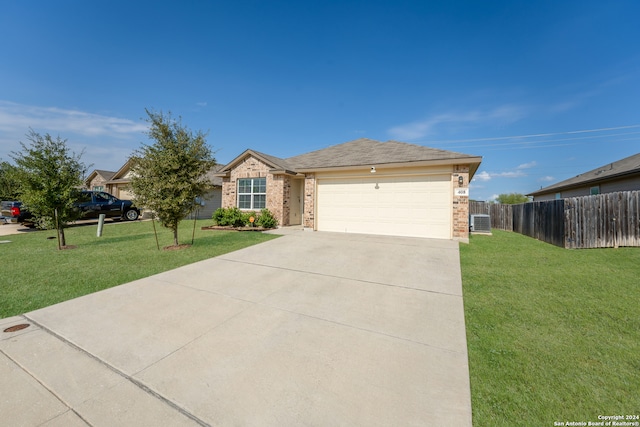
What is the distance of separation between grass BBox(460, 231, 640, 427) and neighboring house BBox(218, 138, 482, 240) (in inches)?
164

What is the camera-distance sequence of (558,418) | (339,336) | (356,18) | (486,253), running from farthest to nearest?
1. (356,18)
2. (486,253)
3. (339,336)
4. (558,418)

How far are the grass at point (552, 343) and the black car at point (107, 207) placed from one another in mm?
17502

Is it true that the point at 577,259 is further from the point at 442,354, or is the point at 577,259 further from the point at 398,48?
the point at 398,48

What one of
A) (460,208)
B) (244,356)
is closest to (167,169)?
(244,356)

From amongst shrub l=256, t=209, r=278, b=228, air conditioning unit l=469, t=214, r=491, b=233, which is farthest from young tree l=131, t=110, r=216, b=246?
air conditioning unit l=469, t=214, r=491, b=233

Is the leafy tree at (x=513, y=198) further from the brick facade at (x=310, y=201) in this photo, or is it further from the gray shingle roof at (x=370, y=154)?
the brick facade at (x=310, y=201)

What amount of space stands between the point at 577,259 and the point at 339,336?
7.57 m

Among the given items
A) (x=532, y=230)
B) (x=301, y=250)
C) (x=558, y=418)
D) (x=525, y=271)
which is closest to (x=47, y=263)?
(x=301, y=250)

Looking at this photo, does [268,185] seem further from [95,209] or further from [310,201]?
[95,209]

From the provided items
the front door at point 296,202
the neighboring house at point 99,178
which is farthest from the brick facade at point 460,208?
the neighboring house at point 99,178

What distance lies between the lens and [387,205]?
10.1m

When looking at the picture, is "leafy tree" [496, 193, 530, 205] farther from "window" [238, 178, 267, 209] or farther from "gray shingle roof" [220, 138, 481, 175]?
"window" [238, 178, 267, 209]

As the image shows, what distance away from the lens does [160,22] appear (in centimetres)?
1034

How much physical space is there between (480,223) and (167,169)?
530 inches
